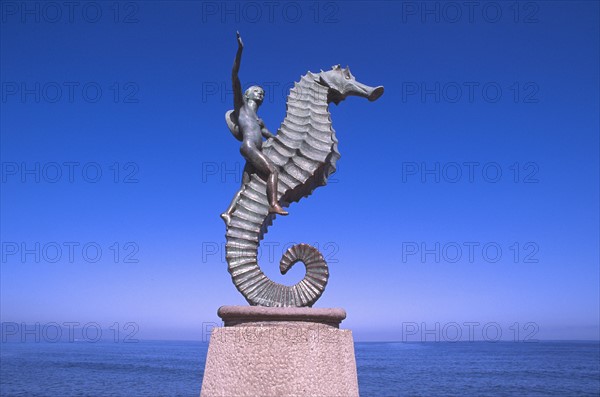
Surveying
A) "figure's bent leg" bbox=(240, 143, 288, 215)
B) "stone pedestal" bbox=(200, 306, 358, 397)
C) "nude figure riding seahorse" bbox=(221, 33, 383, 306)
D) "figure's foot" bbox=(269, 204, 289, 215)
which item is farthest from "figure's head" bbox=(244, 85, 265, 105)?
"stone pedestal" bbox=(200, 306, 358, 397)

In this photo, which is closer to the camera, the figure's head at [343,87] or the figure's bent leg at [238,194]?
the figure's bent leg at [238,194]

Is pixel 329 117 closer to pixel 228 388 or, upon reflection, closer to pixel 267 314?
pixel 267 314

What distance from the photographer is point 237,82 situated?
26.9 ft

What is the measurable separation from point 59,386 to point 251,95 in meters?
35.5

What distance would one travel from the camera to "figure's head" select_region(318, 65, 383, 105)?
345 inches

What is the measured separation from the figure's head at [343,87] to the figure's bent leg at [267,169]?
1296 millimetres

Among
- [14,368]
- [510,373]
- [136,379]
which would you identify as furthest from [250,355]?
[14,368]

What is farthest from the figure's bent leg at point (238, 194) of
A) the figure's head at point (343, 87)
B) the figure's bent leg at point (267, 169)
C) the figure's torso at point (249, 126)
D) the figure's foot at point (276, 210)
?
the figure's head at point (343, 87)

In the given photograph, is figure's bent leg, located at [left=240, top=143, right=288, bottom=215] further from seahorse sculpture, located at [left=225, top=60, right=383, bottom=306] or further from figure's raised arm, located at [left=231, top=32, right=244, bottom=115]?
figure's raised arm, located at [left=231, top=32, right=244, bottom=115]

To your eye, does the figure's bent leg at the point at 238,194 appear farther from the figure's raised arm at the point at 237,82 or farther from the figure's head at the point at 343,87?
the figure's head at the point at 343,87

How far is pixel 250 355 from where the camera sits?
6992 mm

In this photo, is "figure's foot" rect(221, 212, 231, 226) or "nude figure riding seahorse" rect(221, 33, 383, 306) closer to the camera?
"nude figure riding seahorse" rect(221, 33, 383, 306)

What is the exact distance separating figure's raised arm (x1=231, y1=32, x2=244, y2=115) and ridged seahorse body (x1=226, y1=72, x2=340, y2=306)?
572 mm

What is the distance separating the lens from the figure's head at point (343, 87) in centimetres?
876
